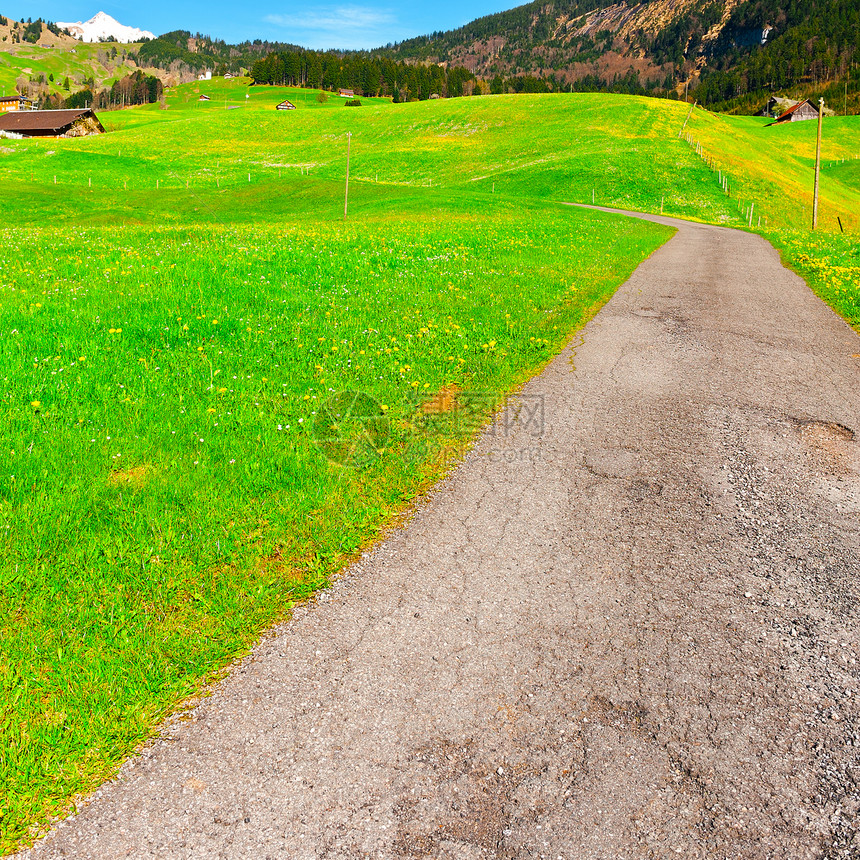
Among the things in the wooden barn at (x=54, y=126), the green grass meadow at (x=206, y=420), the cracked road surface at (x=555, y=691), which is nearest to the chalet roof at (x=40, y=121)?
the wooden barn at (x=54, y=126)

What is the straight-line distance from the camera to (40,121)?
370 ft

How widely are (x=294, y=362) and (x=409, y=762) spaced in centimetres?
722

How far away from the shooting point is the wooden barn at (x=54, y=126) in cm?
10988

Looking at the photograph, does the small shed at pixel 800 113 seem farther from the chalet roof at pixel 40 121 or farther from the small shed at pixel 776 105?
the chalet roof at pixel 40 121

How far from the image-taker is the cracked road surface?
3137mm

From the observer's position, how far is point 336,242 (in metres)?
21.5

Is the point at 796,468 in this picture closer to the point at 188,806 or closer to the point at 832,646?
the point at 832,646

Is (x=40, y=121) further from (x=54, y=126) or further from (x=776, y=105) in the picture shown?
(x=776, y=105)

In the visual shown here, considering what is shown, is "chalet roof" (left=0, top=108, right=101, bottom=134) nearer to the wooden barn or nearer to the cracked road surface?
the wooden barn

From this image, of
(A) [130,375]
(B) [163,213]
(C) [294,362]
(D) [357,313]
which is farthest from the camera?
(B) [163,213]

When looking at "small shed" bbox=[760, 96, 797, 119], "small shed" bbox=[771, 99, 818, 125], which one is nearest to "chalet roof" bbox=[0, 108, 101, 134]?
"small shed" bbox=[771, 99, 818, 125]

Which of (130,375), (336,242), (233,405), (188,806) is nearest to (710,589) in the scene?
(188,806)

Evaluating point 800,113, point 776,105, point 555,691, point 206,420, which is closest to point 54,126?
point 206,420

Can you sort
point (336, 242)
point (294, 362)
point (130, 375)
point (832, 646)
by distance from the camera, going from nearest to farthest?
point (832, 646)
point (130, 375)
point (294, 362)
point (336, 242)
